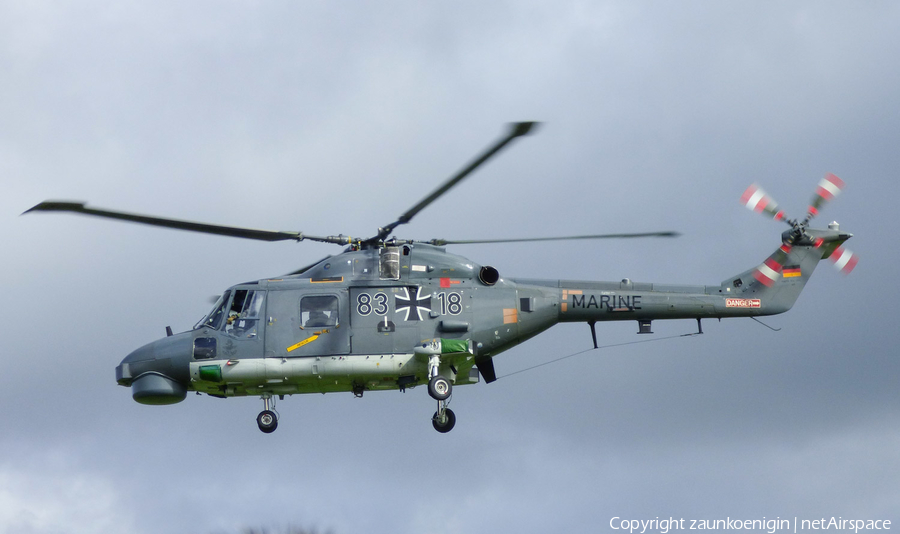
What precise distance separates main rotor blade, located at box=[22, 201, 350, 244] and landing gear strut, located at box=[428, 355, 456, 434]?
404 centimetres

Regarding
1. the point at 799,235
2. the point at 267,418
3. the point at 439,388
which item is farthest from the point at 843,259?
the point at 267,418

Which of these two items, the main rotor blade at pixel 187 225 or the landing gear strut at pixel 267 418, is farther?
the landing gear strut at pixel 267 418

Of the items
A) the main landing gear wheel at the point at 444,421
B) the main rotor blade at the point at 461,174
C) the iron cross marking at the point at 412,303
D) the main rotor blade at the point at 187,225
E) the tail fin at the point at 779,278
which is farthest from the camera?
the tail fin at the point at 779,278

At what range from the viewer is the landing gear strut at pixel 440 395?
25984 mm

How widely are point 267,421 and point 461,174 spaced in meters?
8.93

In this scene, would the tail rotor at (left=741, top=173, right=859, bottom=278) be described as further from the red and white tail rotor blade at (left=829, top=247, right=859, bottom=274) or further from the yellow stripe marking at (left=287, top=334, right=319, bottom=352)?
the yellow stripe marking at (left=287, top=334, right=319, bottom=352)

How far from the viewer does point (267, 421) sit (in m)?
27.0

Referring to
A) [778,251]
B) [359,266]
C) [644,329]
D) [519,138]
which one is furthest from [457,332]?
[778,251]

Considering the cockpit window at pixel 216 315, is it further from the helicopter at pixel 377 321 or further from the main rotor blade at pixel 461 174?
the main rotor blade at pixel 461 174

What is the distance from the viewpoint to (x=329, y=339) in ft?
86.6

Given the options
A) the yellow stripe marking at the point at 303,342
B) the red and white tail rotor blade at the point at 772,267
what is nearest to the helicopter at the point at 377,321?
the yellow stripe marking at the point at 303,342

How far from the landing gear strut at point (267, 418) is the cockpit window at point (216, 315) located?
2.28 metres

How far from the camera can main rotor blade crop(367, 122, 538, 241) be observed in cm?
2056

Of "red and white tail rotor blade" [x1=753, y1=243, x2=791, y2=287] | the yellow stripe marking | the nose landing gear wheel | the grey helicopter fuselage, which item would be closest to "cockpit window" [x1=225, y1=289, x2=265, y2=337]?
the grey helicopter fuselage
